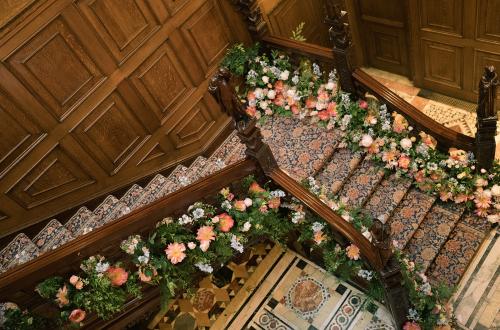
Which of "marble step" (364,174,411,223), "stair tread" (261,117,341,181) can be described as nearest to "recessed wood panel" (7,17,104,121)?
"stair tread" (261,117,341,181)

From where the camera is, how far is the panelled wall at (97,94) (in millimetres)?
3415

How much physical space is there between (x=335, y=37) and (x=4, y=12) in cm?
259

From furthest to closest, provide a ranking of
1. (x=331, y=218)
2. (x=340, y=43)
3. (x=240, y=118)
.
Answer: (x=340, y=43) < (x=331, y=218) < (x=240, y=118)

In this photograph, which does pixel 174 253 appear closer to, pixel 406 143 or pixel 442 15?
pixel 406 143

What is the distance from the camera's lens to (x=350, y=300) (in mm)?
4098

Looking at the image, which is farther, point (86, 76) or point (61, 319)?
point (86, 76)

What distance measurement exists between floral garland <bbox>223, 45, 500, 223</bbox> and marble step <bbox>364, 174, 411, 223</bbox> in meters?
0.11

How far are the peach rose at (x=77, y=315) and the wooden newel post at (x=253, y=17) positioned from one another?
3.08 meters

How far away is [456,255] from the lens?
13.5ft

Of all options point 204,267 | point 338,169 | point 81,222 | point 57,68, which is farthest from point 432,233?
point 57,68

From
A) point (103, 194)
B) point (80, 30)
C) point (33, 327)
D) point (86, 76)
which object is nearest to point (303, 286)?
point (103, 194)

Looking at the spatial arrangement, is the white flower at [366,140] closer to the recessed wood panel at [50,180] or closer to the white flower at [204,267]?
the white flower at [204,267]

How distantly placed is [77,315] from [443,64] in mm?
5118

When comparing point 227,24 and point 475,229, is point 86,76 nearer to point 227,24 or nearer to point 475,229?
point 227,24
